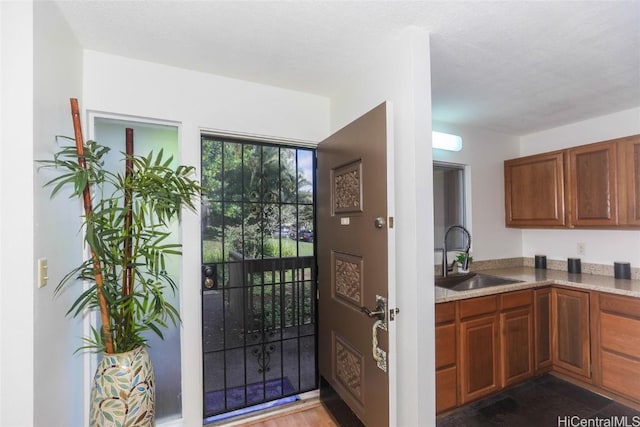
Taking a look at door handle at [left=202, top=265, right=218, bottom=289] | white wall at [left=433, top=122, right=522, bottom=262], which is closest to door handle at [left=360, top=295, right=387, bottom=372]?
door handle at [left=202, top=265, right=218, bottom=289]

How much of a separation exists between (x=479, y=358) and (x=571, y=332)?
3.18 ft

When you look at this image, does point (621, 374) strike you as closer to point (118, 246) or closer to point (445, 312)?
point (445, 312)

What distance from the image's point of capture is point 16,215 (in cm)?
116

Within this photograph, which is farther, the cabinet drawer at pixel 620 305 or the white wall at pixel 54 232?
the cabinet drawer at pixel 620 305

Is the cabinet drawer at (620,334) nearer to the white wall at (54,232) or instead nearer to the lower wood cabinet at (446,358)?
the lower wood cabinet at (446,358)

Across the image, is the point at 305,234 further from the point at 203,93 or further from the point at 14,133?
the point at 14,133

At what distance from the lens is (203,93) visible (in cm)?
205

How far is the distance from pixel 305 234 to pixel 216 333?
3.22ft

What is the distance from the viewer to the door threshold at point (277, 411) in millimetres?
2116

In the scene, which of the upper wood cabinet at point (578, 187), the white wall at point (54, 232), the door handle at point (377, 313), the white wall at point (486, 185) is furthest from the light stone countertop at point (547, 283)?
the white wall at point (54, 232)

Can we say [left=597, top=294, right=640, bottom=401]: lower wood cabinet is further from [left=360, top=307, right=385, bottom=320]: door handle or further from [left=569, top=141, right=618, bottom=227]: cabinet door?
[left=360, top=307, right=385, bottom=320]: door handle

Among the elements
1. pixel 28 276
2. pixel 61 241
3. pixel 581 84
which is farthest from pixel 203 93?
pixel 581 84

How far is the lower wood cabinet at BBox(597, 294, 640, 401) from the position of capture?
2123 mm

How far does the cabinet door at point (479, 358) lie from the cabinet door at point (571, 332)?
2.44ft
